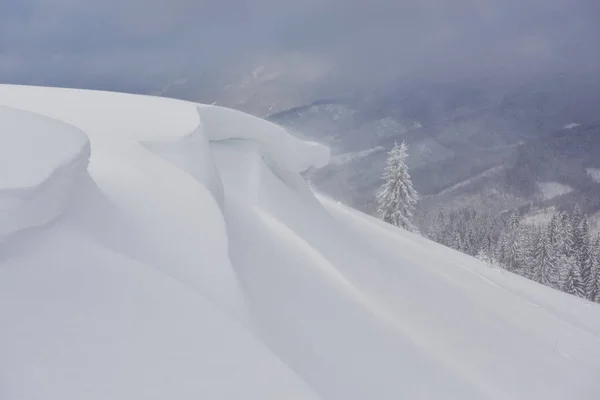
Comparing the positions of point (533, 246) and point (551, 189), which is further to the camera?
point (551, 189)

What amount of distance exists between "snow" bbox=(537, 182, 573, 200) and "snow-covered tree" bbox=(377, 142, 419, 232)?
169418 millimetres

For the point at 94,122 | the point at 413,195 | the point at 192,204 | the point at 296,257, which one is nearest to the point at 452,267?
the point at 296,257

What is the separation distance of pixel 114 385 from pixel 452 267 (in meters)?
8.39

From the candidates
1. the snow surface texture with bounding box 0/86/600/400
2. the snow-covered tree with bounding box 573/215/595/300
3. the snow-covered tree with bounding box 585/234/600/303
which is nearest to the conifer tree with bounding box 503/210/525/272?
the snow-covered tree with bounding box 573/215/595/300

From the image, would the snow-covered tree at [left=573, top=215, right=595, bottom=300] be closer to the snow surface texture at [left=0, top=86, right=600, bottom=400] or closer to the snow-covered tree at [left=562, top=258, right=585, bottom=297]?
the snow-covered tree at [left=562, top=258, right=585, bottom=297]

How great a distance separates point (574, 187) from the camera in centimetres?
17775

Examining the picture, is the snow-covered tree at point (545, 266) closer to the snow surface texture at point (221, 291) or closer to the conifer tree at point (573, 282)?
the conifer tree at point (573, 282)

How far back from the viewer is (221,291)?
3.12 metres

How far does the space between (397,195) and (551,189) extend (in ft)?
606

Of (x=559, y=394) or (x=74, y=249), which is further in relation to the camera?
(x=559, y=394)

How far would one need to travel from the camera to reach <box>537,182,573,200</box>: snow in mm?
173875

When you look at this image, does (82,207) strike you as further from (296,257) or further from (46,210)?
(296,257)

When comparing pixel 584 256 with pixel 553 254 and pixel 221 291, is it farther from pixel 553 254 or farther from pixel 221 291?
pixel 221 291

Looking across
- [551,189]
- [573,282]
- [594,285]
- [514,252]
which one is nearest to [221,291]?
[573,282]
